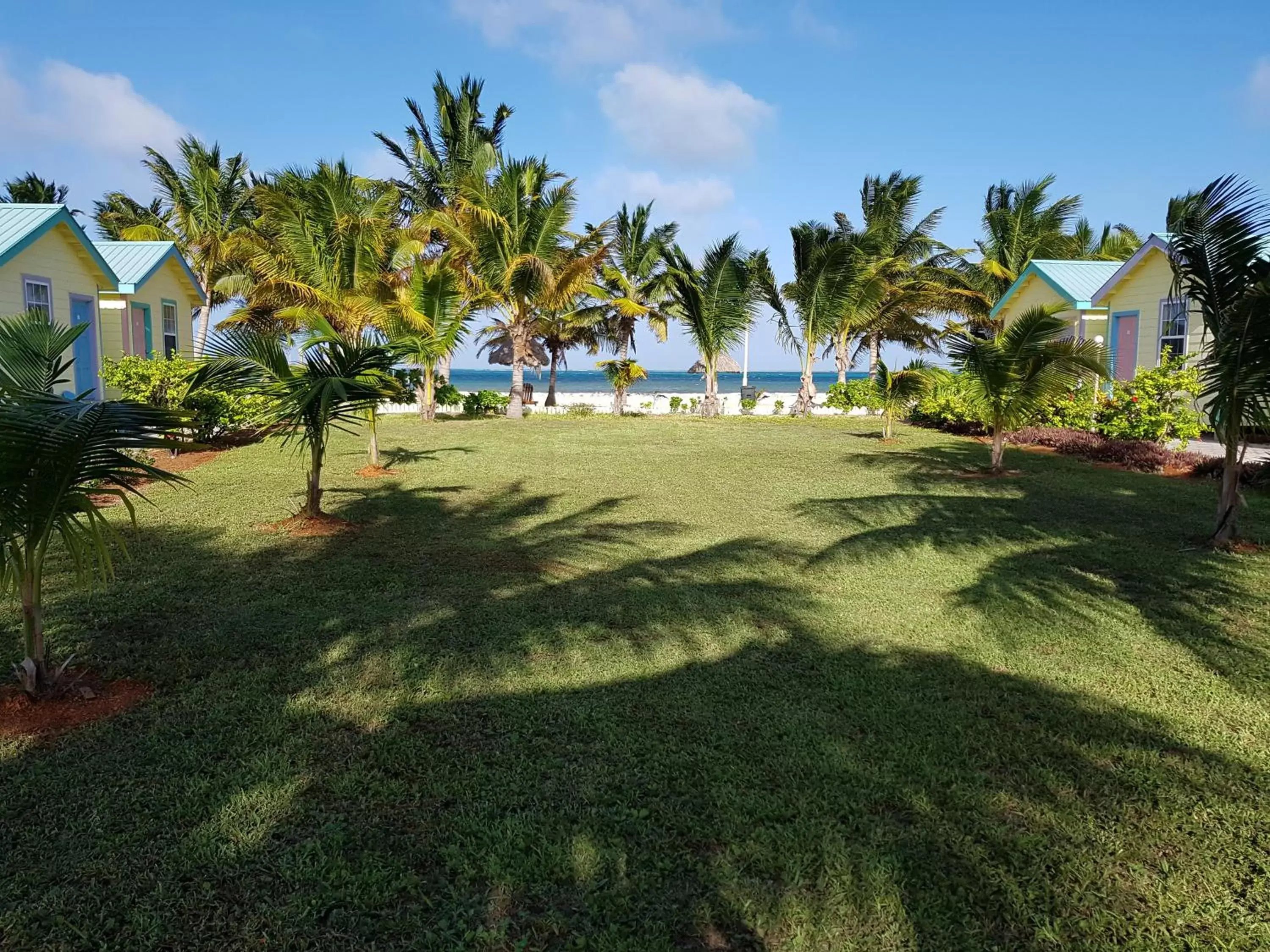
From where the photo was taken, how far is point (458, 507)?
9633 mm

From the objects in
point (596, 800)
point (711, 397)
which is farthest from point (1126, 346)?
point (596, 800)

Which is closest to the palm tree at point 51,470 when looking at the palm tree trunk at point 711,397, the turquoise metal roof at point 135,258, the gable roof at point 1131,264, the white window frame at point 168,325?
the turquoise metal roof at point 135,258

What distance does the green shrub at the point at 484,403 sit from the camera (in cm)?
2569

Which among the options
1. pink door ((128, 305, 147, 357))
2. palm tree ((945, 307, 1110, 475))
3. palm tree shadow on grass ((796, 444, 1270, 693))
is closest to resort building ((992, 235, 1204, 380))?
palm tree ((945, 307, 1110, 475))

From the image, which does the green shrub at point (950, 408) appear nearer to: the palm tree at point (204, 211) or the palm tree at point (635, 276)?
the palm tree at point (635, 276)

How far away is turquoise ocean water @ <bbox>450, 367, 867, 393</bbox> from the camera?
258 ft

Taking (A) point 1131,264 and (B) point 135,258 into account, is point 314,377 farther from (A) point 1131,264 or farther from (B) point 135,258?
(A) point 1131,264

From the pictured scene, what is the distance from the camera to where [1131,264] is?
655 inches

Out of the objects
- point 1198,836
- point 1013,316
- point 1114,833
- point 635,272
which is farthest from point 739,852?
point 635,272

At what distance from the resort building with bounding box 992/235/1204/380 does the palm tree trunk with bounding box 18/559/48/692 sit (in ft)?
50.6

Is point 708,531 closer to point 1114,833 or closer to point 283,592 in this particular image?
point 283,592

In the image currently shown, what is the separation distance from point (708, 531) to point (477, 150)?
21767 millimetres

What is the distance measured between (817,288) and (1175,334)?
32.4 feet

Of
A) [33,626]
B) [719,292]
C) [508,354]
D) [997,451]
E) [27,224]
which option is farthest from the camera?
[508,354]
